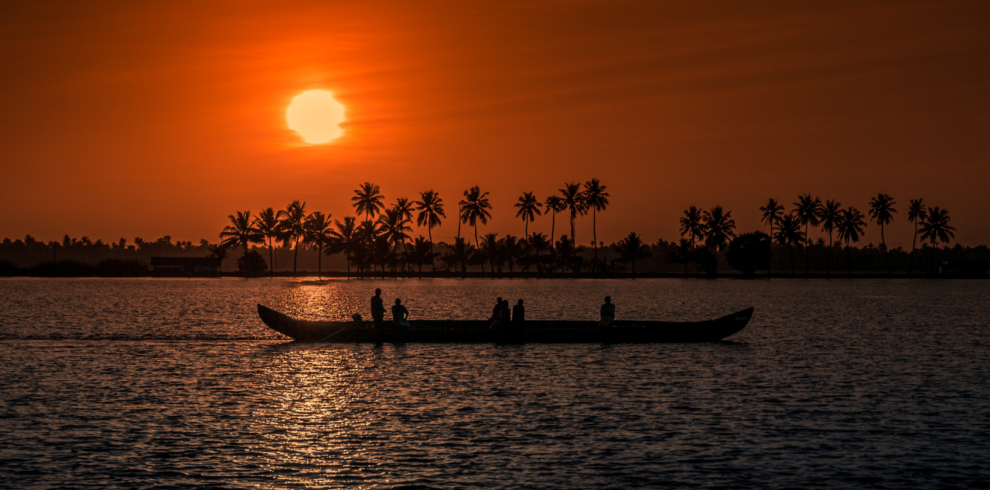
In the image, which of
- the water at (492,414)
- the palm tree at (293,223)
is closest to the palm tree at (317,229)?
the palm tree at (293,223)

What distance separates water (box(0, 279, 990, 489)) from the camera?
57.1 ft

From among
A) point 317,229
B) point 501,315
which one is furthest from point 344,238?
point 501,315

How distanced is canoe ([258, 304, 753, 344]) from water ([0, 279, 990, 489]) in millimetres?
776

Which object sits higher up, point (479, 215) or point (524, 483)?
point (479, 215)

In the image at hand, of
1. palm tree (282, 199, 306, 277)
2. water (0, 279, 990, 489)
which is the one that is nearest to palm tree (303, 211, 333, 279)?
palm tree (282, 199, 306, 277)

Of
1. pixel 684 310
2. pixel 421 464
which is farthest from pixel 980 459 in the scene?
pixel 684 310

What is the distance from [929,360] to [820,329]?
1974cm

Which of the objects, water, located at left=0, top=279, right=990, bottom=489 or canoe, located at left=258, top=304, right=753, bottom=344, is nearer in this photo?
water, located at left=0, top=279, right=990, bottom=489

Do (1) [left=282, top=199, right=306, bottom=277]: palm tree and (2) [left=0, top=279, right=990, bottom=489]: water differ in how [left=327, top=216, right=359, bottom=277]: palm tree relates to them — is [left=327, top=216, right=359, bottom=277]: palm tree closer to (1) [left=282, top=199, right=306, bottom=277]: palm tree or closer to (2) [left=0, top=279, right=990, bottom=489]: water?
(1) [left=282, top=199, right=306, bottom=277]: palm tree

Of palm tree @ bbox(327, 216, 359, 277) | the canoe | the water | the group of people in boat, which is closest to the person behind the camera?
the water

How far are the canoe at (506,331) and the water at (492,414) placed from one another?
776 mm

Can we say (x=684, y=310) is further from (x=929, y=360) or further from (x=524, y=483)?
(x=524, y=483)

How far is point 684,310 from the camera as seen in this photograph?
3371 inches

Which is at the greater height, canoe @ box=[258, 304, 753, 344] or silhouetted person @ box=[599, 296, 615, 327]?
silhouetted person @ box=[599, 296, 615, 327]
